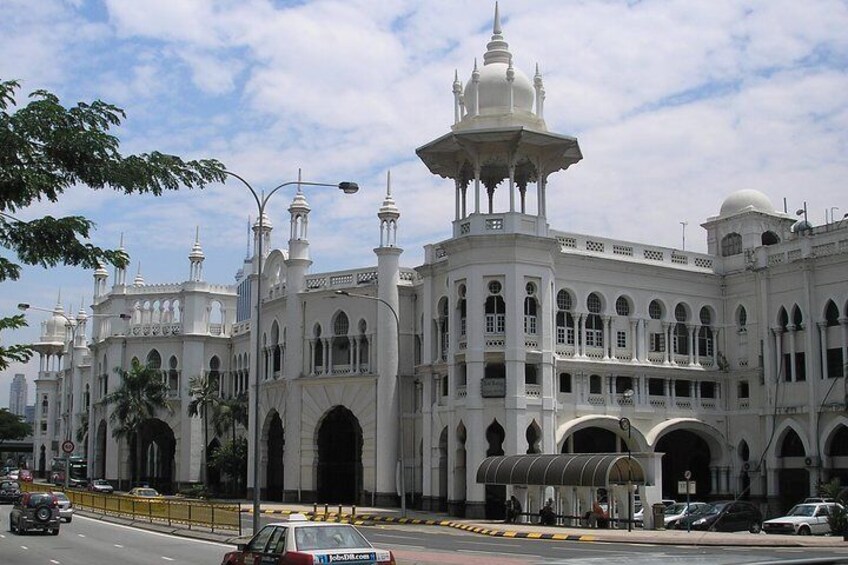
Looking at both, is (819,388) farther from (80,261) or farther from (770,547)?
(80,261)

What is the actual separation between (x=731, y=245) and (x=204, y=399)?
36.4 meters

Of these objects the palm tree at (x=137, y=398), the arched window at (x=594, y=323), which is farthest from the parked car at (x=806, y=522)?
the palm tree at (x=137, y=398)

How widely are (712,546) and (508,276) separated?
1770cm

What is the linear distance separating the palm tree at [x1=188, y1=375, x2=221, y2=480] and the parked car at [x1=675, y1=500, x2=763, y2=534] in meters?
39.5

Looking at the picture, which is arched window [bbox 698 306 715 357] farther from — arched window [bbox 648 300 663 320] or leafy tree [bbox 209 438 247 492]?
leafy tree [bbox 209 438 247 492]

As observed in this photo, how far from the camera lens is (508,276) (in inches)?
1887

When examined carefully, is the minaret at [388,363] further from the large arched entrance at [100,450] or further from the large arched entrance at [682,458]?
the large arched entrance at [100,450]

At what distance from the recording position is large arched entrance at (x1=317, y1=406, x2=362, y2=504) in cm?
5972

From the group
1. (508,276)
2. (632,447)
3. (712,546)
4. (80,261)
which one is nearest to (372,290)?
(508,276)

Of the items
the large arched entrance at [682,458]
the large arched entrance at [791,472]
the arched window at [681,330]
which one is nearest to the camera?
the large arched entrance at [791,472]

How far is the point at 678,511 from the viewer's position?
145 feet

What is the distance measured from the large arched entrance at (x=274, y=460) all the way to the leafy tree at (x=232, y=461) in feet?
20.4

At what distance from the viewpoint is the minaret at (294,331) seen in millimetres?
59031

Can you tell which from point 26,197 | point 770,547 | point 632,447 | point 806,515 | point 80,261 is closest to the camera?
point 26,197
